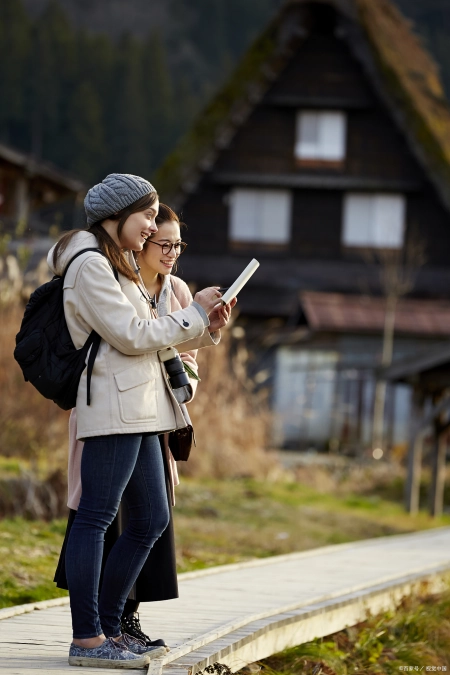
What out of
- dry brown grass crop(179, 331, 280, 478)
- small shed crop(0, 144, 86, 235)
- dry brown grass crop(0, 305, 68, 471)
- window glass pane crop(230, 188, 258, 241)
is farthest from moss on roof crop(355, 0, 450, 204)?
dry brown grass crop(0, 305, 68, 471)

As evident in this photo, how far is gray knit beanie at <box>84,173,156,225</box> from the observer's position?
14.6 ft

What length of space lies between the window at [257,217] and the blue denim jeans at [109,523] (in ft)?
68.0

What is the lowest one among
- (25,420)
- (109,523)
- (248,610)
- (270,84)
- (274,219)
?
(248,610)

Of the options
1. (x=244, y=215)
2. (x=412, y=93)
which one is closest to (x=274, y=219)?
Answer: (x=244, y=215)

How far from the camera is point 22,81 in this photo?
61.9m

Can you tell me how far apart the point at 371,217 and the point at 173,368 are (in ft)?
68.7

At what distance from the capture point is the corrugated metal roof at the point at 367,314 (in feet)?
74.5

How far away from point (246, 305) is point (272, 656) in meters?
18.9

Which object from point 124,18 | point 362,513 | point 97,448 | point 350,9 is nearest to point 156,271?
point 97,448

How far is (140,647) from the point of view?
14.7 ft

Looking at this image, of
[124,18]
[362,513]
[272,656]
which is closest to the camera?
[272,656]

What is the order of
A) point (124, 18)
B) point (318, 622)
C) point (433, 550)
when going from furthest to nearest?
point (124, 18)
point (433, 550)
point (318, 622)

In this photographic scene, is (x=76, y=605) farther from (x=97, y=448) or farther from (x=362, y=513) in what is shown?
(x=362, y=513)

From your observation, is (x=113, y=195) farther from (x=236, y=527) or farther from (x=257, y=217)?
(x=257, y=217)
